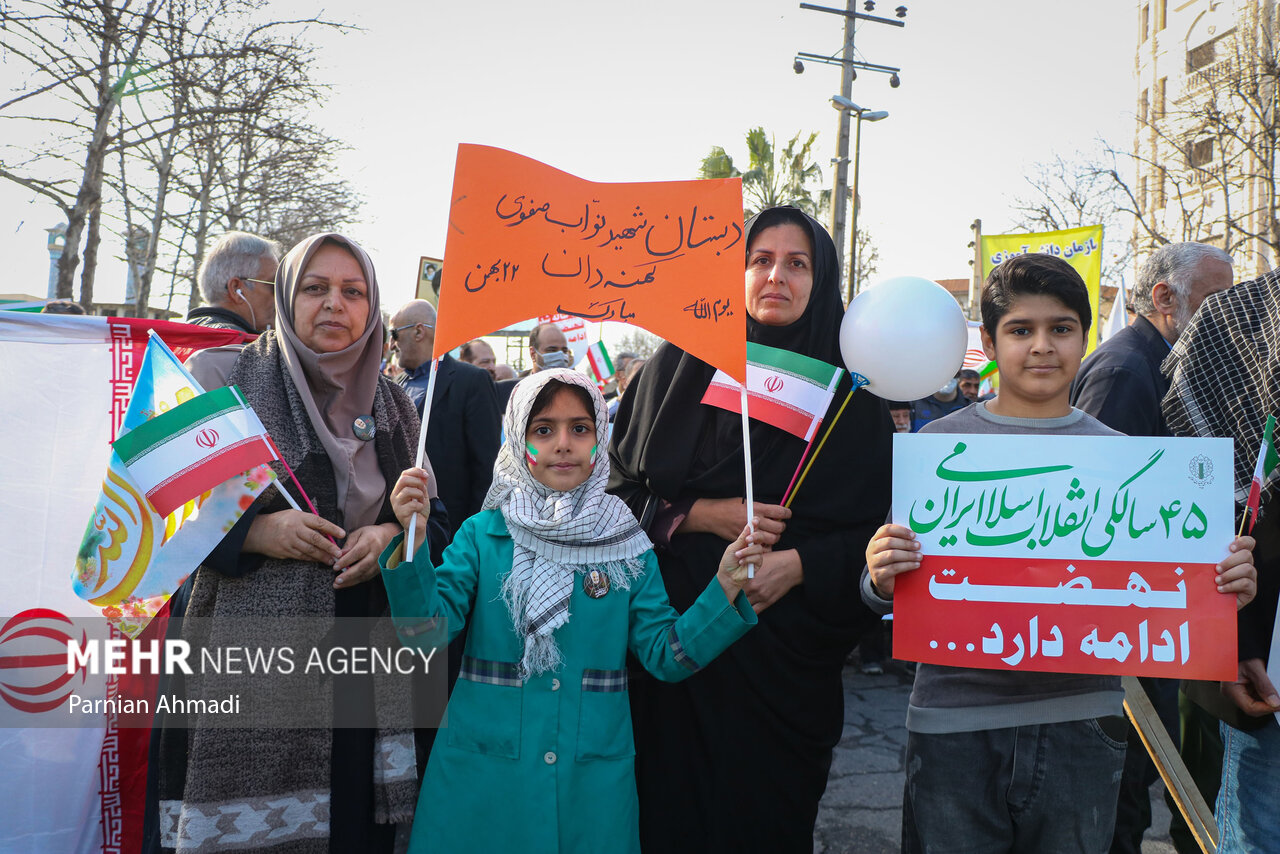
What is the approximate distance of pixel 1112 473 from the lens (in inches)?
74.2

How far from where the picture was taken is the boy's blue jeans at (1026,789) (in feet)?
6.03

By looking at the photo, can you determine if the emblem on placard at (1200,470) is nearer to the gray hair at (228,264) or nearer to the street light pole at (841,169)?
the gray hair at (228,264)

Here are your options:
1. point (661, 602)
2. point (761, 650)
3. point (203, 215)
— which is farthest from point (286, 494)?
point (203, 215)

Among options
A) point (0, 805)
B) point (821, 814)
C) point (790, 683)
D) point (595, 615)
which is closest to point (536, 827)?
point (595, 615)

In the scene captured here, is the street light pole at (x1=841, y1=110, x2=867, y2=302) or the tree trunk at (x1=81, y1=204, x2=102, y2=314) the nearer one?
the tree trunk at (x1=81, y1=204, x2=102, y2=314)

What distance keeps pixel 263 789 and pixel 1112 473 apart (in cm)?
211

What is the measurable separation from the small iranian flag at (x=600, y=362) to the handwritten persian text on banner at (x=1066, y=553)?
23.8 feet

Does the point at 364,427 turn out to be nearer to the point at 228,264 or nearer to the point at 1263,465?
the point at 228,264

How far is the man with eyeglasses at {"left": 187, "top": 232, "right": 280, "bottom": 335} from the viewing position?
3.22 meters

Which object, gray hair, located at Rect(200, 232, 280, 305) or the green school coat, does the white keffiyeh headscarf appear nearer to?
the green school coat

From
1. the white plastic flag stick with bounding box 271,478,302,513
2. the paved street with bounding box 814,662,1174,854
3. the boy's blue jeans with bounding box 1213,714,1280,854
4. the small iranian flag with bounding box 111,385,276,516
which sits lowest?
the paved street with bounding box 814,662,1174,854

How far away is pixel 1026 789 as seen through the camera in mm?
1850

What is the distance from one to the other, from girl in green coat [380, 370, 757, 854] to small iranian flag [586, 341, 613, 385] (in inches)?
272

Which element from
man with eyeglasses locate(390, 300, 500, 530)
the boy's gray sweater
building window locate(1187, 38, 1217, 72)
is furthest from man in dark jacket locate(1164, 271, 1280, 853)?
building window locate(1187, 38, 1217, 72)
